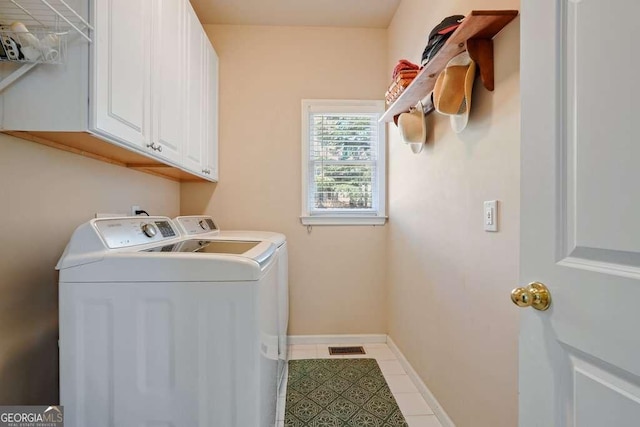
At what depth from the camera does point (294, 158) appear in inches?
105

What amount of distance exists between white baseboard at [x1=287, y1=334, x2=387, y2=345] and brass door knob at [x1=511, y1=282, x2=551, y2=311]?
2139mm

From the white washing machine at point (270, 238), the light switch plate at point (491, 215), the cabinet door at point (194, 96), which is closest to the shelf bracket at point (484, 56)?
the light switch plate at point (491, 215)

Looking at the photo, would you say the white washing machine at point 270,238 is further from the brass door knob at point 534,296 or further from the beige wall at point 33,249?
the brass door knob at point 534,296

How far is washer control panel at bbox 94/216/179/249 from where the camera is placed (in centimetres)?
115

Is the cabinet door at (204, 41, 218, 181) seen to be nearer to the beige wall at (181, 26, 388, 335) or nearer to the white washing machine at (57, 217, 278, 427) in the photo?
the beige wall at (181, 26, 388, 335)

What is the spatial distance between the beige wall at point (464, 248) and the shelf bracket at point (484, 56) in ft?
0.10

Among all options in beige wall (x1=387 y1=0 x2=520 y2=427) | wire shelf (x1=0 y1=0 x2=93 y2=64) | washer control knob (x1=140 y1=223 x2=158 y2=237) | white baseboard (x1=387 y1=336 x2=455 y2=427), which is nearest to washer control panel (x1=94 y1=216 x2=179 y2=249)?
washer control knob (x1=140 y1=223 x2=158 y2=237)

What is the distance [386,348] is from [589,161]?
233 cm

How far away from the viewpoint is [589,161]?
612 millimetres

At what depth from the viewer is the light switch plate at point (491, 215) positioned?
120 cm

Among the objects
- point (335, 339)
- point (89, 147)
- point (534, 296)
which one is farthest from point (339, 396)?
point (89, 147)

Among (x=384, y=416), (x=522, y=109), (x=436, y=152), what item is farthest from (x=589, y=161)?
(x=384, y=416)

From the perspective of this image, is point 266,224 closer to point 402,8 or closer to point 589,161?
point 402,8

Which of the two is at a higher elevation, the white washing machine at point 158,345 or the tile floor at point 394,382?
the white washing machine at point 158,345
